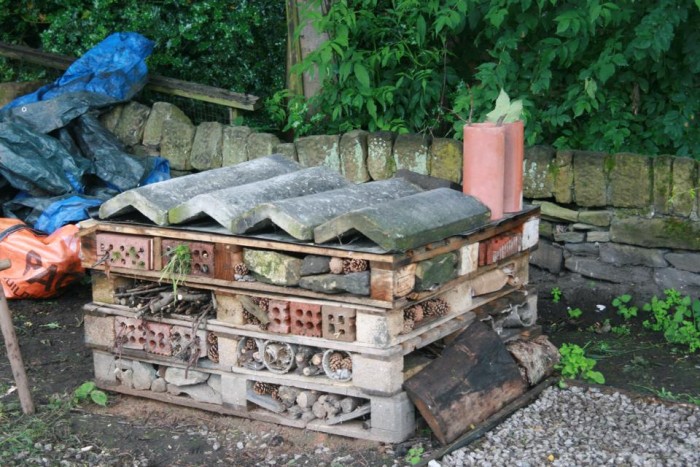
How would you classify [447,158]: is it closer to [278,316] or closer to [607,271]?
[607,271]

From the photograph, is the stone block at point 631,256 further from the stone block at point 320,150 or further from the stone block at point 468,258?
the stone block at point 320,150

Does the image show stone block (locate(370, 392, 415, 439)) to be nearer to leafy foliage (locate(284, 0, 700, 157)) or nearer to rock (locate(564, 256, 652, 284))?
rock (locate(564, 256, 652, 284))

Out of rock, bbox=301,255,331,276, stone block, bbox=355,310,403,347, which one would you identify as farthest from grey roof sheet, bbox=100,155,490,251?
stone block, bbox=355,310,403,347

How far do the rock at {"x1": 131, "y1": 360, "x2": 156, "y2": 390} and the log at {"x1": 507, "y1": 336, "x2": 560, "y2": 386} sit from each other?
2064mm

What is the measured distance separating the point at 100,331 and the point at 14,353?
0.51 m

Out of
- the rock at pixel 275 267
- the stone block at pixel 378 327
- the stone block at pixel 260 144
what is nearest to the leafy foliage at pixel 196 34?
the stone block at pixel 260 144

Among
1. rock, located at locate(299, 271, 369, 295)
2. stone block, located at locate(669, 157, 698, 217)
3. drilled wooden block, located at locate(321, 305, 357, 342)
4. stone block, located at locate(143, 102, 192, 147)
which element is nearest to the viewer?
rock, located at locate(299, 271, 369, 295)

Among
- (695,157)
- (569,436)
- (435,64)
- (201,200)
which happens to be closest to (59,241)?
(201,200)

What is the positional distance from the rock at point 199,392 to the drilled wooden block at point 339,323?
891 mm

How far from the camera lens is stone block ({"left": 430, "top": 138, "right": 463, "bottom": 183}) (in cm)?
725

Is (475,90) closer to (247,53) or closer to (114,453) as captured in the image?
(247,53)

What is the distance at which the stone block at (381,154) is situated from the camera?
290 inches

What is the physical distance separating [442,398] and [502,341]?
741 millimetres

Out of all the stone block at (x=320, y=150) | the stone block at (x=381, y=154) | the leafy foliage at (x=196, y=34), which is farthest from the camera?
the leafy foliage at (x=196, y=34)
